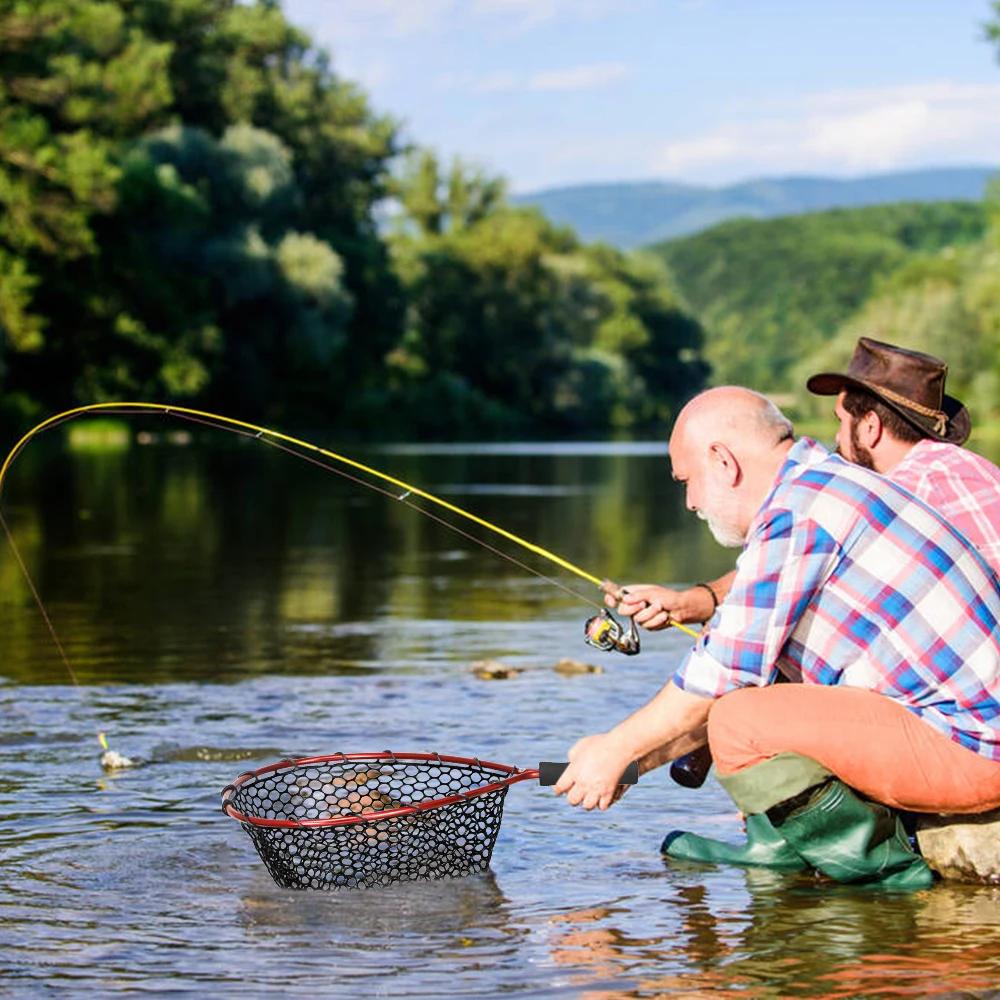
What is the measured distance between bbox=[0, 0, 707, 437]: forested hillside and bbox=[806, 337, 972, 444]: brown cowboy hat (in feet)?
129

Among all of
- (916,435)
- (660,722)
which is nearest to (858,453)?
(916,435)

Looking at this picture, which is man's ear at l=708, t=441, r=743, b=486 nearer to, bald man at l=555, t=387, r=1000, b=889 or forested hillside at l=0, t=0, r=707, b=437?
bald man at l=555, t=387, r=1000, b=889

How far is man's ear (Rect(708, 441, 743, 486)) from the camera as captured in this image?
4.92m

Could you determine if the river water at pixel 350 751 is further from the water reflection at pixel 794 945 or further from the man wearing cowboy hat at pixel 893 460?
the man wearing cowboy hat at pixel 893 460

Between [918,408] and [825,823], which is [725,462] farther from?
[825,823]

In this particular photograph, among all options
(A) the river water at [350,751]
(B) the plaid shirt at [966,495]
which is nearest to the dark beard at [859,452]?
(B) the plaid shirt at [966,495]

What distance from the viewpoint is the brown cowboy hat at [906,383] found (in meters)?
5.52

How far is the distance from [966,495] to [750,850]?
121 cm

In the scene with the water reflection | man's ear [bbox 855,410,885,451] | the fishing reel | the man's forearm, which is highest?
man's ear [bbox 855,410,885,451]

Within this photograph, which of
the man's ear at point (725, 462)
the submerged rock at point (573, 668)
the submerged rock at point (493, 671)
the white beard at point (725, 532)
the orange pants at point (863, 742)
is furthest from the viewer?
the submerged rock at point (573, 668)

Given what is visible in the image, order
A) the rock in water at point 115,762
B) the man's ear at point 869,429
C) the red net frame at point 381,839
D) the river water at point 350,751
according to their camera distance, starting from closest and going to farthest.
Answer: the river water at point 350,751 → the red net frame at point 381,839 → the man's ear at point 869,429 → the rock in water at point 115,762

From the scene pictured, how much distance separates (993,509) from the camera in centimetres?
536

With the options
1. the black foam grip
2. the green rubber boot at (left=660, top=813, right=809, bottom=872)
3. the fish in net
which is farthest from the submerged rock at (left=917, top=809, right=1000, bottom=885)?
the fish in net

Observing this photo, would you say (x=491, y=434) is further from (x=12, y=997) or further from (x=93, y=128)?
(x=12, y=997)
